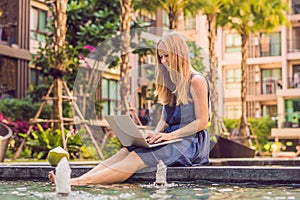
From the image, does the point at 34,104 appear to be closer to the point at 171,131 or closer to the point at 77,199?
the point at 171,131

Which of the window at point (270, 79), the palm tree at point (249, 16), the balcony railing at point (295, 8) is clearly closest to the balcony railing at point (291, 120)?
the window at point (270, 79)

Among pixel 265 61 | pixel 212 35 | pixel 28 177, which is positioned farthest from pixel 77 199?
pixel 265 61

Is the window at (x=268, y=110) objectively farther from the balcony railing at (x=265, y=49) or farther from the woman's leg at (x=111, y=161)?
the woman's leg at (x=111, y=161)

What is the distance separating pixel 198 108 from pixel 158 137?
0.47 m

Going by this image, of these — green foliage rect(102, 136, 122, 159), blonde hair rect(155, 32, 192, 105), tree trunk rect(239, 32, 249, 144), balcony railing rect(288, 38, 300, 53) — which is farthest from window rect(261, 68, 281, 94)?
blonde hair rect(155, 32, 192, 105)

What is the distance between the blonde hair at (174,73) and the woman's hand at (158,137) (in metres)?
0.36

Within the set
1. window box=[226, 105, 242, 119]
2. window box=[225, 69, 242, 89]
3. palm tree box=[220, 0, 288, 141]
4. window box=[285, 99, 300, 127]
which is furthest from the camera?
window box=[225, 69, 242, 89]

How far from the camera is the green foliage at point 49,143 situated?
13155mm

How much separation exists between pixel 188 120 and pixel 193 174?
548mm

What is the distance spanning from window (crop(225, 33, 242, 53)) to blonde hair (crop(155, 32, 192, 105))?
37084mm

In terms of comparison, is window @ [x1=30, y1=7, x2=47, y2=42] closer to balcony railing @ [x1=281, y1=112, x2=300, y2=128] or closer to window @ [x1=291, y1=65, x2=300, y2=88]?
balcony railing @ [x1=281, y1=112, x2=300, y2=128]

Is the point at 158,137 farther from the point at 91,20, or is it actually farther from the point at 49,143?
the point at 91,20

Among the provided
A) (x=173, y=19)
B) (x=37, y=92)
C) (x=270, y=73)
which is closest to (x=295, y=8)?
(x=270, y=73)

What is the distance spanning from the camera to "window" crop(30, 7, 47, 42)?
83.1 ft
